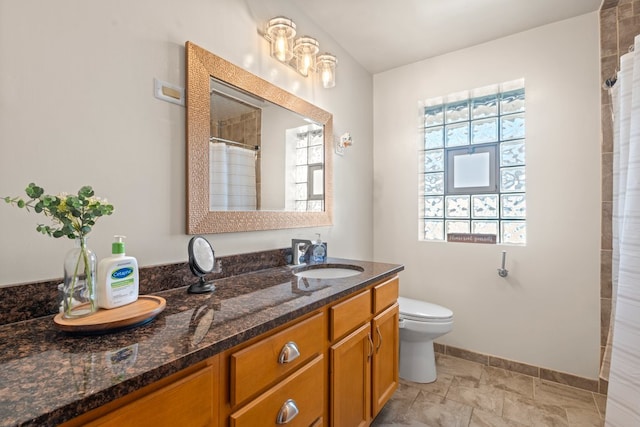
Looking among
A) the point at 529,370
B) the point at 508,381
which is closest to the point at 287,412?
the point at 508,381

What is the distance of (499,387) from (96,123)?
8.40 ft

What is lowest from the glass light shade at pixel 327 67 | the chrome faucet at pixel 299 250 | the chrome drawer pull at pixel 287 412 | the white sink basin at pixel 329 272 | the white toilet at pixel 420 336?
the white toilet at pixel 420 336

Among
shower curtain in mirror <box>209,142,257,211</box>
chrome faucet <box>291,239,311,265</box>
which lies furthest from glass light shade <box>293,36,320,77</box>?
chrome faucet <box>291,239,311,265</box>

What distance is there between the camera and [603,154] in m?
1.91

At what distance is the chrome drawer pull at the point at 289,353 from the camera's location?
0.95m

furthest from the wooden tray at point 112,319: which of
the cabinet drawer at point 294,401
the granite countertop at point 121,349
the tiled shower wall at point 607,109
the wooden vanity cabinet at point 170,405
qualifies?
the tiled shower wall at point 607,109

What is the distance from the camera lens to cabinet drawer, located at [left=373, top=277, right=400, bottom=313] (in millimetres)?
1515

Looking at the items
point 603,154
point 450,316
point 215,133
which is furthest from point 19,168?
point 603,154

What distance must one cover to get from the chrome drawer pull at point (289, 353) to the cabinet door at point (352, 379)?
26 centimetres

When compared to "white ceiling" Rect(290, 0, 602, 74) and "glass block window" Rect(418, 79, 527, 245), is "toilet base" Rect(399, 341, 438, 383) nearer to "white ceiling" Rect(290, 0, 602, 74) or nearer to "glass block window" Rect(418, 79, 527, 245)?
"glass block window" Rect(418, 79, 527, 245)

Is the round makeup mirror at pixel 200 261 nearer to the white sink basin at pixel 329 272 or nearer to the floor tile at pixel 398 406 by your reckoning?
the white sink basin at pixel 329 272

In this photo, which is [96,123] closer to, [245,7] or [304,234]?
[245,7]

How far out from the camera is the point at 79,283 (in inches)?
32.9

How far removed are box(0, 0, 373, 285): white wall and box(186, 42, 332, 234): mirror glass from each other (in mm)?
62
